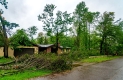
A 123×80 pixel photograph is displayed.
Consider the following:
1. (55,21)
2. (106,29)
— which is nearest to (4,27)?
(55,21)

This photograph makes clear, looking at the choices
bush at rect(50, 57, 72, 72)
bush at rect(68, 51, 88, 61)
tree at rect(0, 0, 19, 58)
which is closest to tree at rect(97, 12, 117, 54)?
bush at rect(68, 51, 88, 61)

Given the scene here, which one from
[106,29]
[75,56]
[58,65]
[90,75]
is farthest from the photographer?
[106,29]

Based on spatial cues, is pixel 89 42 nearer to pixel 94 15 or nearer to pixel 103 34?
pixel 103 34

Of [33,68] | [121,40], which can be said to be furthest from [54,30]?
[121,40]

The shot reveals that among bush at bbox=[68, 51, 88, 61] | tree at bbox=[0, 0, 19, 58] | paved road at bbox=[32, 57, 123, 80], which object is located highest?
tree at bbox=[0, 0, 19, 58]

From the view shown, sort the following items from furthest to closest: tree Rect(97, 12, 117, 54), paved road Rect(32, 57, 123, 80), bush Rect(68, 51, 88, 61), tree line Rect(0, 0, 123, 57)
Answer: tree Rect(97, 12, 117, 54), tree line Rect(0, 0, 123, 57), bush Rect(68, 51, 88, 61), paved road Rect(32, 57, 123, 80)

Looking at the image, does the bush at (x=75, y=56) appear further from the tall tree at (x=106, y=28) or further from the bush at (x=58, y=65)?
the tall tree at (x=106, y=28)

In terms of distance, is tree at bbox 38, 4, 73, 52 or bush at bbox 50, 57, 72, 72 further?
tree at bbox 38, 4, 73, 52

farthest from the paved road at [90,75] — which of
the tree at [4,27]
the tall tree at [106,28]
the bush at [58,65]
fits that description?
the tall tree at [106,28]

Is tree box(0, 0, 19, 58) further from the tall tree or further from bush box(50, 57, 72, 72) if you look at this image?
the tall tree

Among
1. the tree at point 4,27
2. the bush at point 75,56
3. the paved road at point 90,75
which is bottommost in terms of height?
the paved road at point 90,75

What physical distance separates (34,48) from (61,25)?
295 inches

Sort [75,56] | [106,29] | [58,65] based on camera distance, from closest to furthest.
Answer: [58,65]
[75,56]
[106,29]

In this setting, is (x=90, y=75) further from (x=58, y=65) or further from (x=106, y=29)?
(x=106, y=29)
